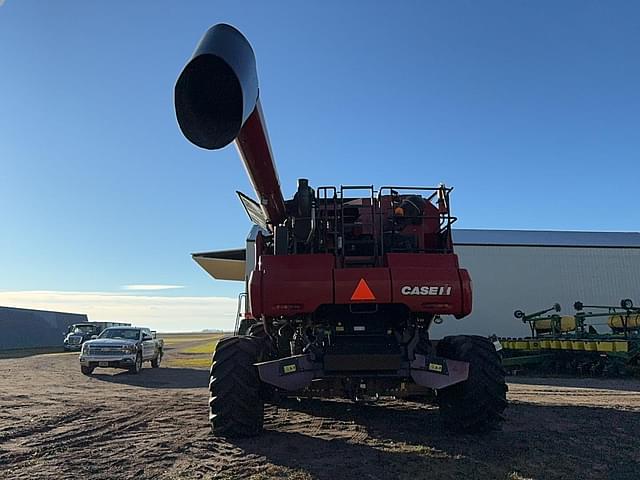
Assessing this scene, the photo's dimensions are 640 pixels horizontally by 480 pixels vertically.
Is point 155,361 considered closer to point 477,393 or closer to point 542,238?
point 477,393

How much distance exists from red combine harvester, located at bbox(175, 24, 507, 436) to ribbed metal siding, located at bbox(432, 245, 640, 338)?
1936 cm

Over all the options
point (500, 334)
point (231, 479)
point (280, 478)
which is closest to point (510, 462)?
point (280, 478)

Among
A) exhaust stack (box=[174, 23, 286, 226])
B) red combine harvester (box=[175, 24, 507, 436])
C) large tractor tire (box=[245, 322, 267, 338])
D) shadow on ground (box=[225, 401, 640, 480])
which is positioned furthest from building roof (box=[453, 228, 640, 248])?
exhaust stack (box=[174, 23, 286, 226])

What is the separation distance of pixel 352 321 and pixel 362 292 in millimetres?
740

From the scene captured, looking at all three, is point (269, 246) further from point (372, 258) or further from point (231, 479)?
point (231, 479)

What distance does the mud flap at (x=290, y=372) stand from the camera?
6590 mm

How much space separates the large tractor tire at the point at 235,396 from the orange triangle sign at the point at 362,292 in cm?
152

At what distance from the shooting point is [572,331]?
2072cm

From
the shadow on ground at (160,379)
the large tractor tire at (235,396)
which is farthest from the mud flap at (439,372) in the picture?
the shadow on ground at (160,379)

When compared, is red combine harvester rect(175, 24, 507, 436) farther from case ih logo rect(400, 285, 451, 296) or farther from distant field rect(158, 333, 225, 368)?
distant field rect(158, 333, 225, 368)

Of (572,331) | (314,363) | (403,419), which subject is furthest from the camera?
(572,331)

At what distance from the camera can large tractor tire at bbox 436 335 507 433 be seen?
267 inches

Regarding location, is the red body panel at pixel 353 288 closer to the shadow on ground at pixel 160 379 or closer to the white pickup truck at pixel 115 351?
the shadow on ground at pixel 160 379

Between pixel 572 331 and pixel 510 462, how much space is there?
16727 millimetres
